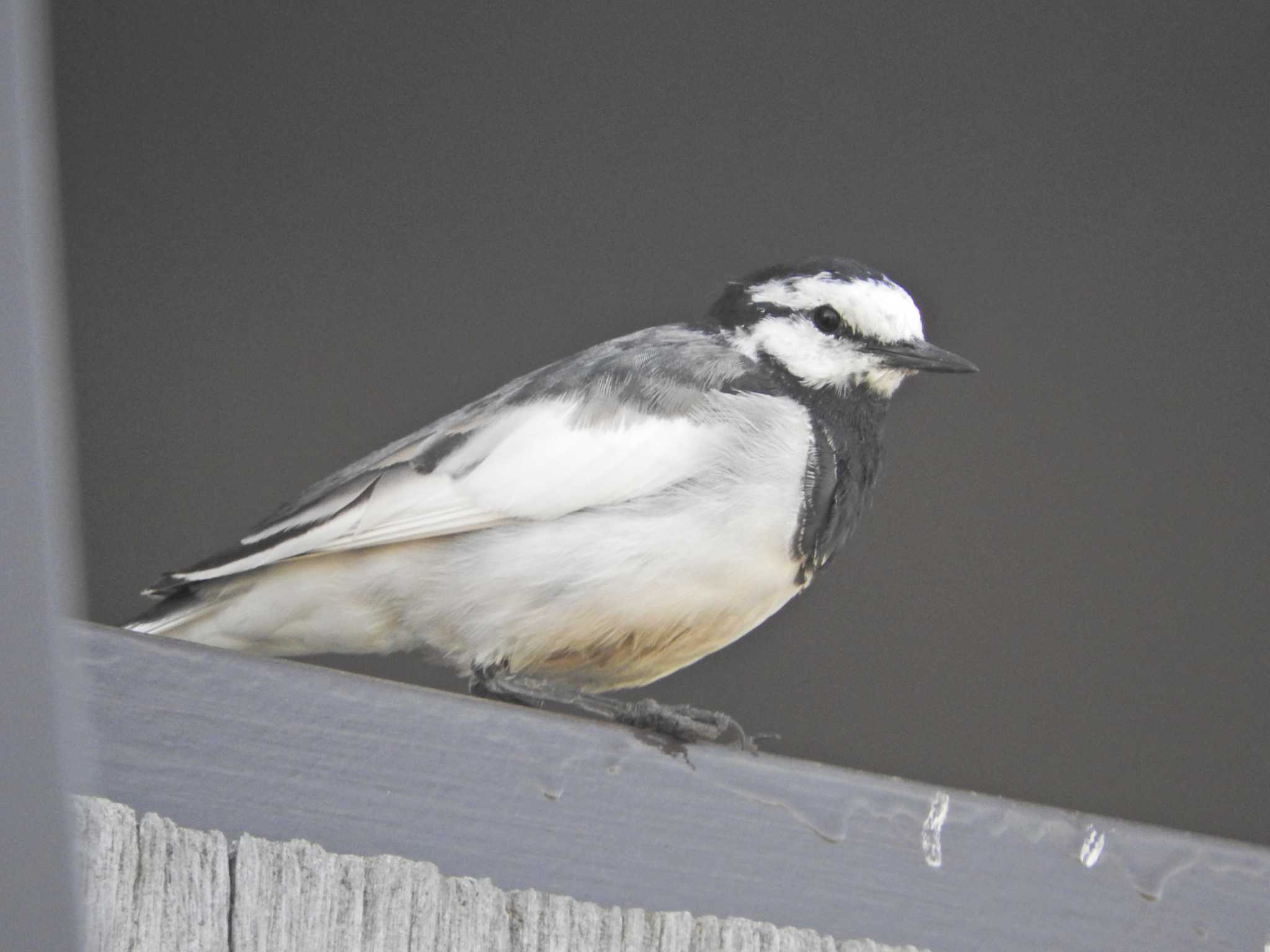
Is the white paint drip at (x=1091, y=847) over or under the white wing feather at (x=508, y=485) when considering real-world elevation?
under

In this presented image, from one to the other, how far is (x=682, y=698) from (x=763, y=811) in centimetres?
139

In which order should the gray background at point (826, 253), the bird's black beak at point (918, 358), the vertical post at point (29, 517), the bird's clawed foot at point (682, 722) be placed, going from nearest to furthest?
the vertical post at point (29, 517)
the bird's clawed foot at point (682, 722)
the bird's black beak at point (918, 358)
the gray background at point (826, 253)

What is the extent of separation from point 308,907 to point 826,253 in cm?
174

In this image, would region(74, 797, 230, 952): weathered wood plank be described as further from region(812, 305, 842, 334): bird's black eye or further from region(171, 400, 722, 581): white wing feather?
region(812, 305, 842, 334): bird's black eye

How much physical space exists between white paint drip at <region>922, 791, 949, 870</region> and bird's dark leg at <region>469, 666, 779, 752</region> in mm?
156

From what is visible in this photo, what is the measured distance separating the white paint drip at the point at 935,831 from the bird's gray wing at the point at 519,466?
1.61ft

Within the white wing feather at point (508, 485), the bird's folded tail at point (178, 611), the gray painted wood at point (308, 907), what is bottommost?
the gray painted wood at point (308, 907)

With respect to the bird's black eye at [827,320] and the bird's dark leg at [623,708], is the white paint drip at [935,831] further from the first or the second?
the bird's black eye at [827,320]

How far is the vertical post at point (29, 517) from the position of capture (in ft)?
1.88

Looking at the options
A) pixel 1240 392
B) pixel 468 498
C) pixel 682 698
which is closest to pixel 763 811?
pixel 468 498

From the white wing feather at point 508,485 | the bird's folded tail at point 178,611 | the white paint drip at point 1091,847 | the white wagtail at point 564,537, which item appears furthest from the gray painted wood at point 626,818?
the bird's folded tail at point 178,611

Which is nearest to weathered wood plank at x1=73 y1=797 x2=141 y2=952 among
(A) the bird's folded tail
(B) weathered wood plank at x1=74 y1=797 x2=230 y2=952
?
(B) weathered wood plank at x1=74 y1=797 x2=230 y2=952

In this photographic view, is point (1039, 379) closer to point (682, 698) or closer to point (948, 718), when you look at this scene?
point (948, 718)

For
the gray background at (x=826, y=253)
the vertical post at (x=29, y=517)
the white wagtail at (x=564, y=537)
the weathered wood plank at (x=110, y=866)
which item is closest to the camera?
the vertical post at (x=29, y=517)
